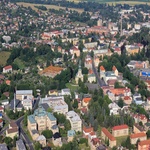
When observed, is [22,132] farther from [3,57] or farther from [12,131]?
[3,57]

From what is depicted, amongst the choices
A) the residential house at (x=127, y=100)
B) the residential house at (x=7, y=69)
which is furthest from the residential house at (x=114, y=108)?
the residential house at (x=7, y=69)

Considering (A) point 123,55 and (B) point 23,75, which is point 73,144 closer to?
(B) point 23,75

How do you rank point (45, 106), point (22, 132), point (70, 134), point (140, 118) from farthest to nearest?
1. point (45, 106)
2. point (140, 118)
3. point (22, 132)
4. point (70, 134)

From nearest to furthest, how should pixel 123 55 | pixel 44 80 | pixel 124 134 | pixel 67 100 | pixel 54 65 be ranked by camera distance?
pixel 124 134 → pixel 67 100 → pixel 44 80 → pixel 54 65 → pixel 123 55

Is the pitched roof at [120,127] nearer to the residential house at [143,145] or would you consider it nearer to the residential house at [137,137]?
the residential house at [137,137]

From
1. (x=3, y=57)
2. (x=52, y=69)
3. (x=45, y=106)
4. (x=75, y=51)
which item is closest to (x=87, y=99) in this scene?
(x=45, y=106)

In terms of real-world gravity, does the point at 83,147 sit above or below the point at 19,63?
below

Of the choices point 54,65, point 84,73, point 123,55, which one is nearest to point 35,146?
point 84,73
